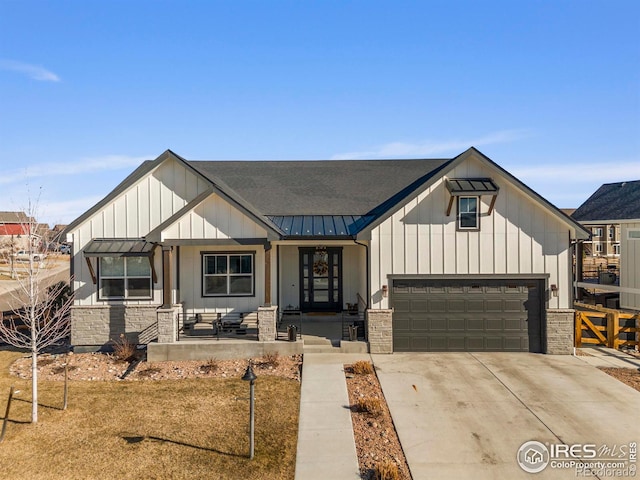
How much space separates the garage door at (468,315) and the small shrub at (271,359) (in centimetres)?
400

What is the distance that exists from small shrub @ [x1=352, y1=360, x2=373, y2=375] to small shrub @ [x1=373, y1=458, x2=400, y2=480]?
4513mm

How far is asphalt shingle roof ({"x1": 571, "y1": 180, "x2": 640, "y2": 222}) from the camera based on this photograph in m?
17.2

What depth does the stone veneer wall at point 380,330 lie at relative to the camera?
12570 millimetres

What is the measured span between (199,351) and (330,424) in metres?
5.84

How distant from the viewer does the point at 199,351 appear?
12.1 metres

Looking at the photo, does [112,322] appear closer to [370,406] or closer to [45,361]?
[45,361]

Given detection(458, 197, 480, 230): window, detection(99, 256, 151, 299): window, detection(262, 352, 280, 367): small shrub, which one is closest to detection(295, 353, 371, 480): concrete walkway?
detection(262, 352, 280, 367): small shrub

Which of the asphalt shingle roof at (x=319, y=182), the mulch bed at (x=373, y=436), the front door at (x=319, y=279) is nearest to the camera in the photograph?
the mulch bed at (x=373, y=436)

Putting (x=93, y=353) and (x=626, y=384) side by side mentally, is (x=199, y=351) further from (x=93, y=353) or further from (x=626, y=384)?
(x=626, y=384)

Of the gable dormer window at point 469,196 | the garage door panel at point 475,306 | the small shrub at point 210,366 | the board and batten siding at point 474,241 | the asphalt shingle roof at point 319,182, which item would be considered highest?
the asphalt shingle roof at point 319,182

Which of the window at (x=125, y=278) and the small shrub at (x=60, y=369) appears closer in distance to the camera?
the small shrub at (x=60, y=369)

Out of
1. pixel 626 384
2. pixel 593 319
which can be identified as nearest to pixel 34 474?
pixel 626 384

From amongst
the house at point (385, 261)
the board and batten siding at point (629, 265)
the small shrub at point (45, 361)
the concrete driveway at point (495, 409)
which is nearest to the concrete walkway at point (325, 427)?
the concrete driveway at point (495, 409)

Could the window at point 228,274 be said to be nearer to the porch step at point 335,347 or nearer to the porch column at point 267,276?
the porch column at point 267,276
